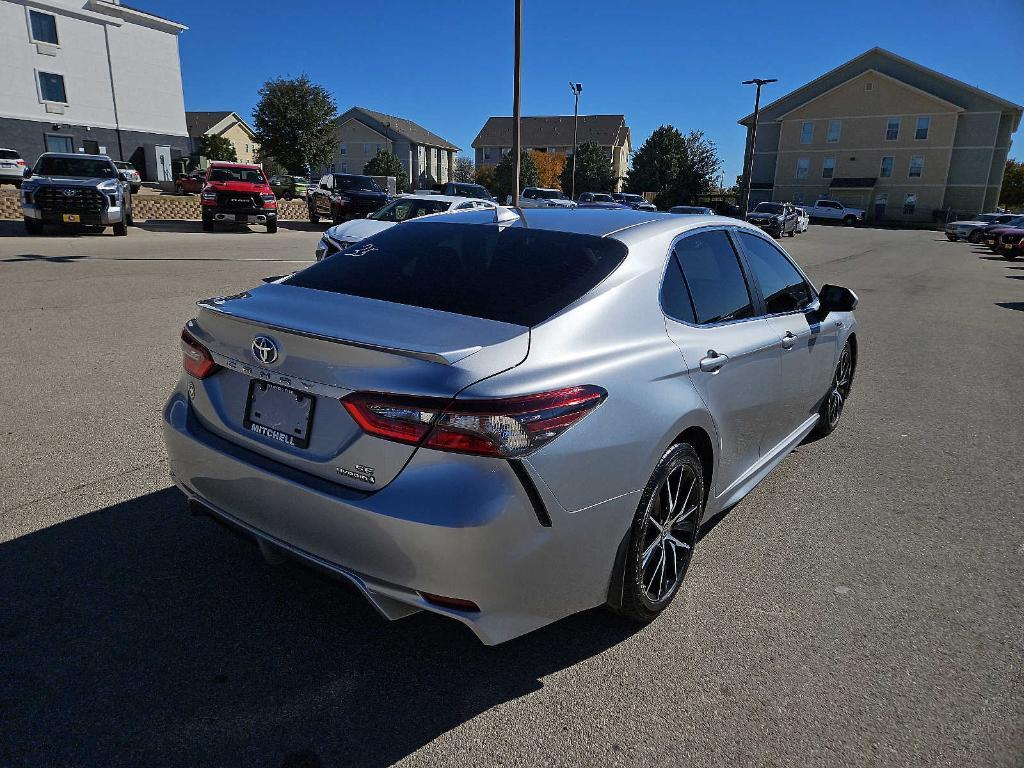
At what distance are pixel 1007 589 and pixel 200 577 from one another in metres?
3.61

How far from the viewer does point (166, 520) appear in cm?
355

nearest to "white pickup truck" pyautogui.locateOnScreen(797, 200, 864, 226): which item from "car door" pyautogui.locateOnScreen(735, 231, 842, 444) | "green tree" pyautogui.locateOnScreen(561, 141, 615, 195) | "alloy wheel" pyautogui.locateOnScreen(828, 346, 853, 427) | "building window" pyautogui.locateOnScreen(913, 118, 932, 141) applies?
"building window" pyautogui.locateOnScreen(913, 118, 932, 141)

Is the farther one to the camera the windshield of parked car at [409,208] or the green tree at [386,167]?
the green tree at [386,167]

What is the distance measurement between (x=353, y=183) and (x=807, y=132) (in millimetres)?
51690

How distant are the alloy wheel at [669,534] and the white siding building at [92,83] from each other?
50197 mm

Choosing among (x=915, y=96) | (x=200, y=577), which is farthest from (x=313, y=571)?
(x=915, y=96)

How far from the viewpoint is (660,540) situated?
2.83 m

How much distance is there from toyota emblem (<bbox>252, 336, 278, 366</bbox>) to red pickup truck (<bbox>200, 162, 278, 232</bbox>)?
22.1 meters

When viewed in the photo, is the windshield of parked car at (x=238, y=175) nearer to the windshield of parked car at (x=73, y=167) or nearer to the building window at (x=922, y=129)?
the windshield of parked car at (x=73, y=167)

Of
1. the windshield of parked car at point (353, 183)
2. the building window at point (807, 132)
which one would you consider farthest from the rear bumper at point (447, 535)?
the building window at point (807, 132)

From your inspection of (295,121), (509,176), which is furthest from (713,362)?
(509,176)

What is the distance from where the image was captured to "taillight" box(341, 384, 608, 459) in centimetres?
210

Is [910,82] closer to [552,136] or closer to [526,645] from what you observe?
[552,136]

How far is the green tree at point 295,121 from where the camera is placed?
4734 centimetres
